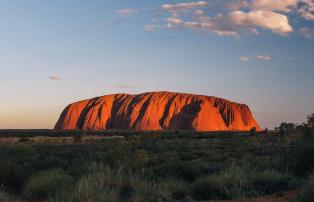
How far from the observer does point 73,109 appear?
145m

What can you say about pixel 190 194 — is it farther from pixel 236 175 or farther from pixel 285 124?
pixel 285 124

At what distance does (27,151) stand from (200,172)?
1146 cm

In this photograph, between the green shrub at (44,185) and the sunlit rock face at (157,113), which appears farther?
the sunlit rock face at (157,113)

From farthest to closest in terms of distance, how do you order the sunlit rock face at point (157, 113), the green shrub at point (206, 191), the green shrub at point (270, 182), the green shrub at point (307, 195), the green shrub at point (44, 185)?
1. the sunlit rock face at point (157, 113)
2. the green shrub at point (44, 185)
3. the green shrub at point (270, 182)
4. the green shrub at point (206, 191)
5. the green shrub at point (307, 195)

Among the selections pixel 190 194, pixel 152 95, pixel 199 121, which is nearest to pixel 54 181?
pixel 190 194

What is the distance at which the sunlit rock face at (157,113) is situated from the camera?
128875mm

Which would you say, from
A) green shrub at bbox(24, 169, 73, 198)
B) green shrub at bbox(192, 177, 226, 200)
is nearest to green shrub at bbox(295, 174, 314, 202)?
green shrub at bbox(192, 177, 226, 200)

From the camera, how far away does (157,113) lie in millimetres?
133000

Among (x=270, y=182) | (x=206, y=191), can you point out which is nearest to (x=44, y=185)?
(x=206, y=191)

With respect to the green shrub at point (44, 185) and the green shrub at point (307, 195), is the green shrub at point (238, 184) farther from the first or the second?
the green shrub at point (44, 185)

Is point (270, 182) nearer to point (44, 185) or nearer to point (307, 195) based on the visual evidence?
point (307, 195)

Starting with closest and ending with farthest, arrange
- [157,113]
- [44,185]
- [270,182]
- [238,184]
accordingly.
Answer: [238,184]
[270,182]
[44,185]
[157,113]

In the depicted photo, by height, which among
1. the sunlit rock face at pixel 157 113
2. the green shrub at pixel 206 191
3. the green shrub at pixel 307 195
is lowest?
the green shrub at pixel 206 191

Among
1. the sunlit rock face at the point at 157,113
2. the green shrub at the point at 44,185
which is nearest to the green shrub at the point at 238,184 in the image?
the green shrub at the point at 44,185
